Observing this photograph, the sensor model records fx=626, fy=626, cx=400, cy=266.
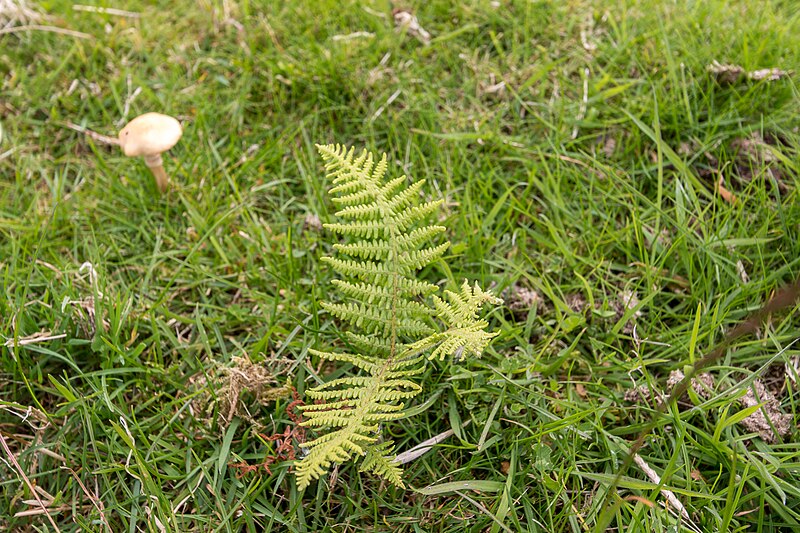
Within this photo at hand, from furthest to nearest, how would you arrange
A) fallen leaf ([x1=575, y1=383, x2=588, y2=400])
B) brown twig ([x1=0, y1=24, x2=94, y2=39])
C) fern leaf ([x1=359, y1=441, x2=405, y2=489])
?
brown twig ([x1=0, y1=24, x2=94, y2=39]), fallen leaf ([x1=575, y1=383, x2=588, y2=400]), fern leaf ([x1=359, y1=441, x2=405, y2=489])

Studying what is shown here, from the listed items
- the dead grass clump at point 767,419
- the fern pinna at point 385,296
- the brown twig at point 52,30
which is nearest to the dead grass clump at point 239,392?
the fern pinna at point 385,296

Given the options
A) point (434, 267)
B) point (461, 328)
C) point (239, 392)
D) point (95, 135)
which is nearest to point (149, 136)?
point (95, 135)

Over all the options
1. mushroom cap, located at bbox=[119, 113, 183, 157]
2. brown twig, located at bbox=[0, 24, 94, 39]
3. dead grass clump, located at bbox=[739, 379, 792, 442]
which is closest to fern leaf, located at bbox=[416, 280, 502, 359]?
dead grass clump, located at bbox=[739, 379, 792, 442]

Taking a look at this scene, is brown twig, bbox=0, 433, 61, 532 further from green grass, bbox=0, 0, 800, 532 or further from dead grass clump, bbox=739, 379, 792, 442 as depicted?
dead grass clump, bbox=739, 379, 792, 442

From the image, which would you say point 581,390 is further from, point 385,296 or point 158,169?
point 158,169

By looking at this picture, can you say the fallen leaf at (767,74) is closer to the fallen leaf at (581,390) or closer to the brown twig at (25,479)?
the fallen leaf at (581,390)

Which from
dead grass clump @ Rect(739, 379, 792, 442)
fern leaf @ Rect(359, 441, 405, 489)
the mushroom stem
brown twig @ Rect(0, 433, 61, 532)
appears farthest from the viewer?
the mushroom stem

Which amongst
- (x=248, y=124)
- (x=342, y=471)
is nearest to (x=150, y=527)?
(x=342, y=471)

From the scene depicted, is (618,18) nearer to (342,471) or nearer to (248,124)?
(248,124)
